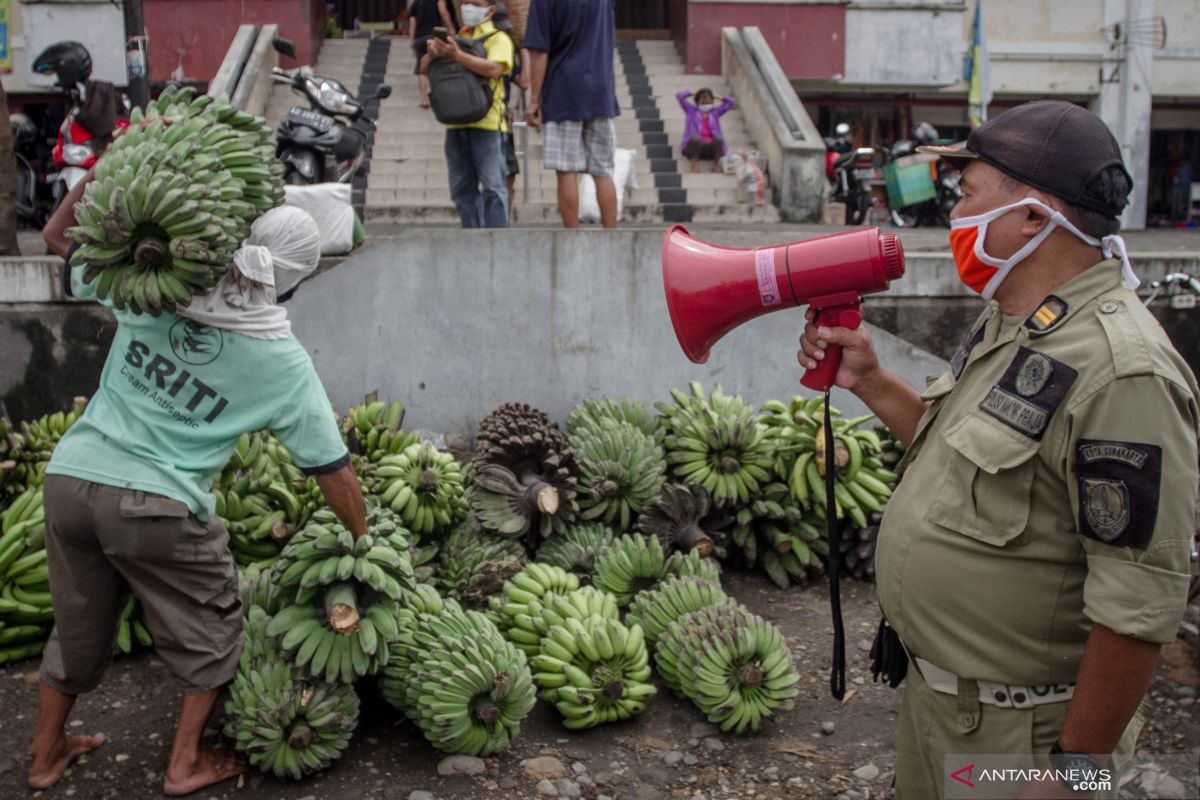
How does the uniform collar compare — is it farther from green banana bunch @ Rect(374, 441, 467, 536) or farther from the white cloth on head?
green banana bunch @ Rect(374, 441, 467, 536)

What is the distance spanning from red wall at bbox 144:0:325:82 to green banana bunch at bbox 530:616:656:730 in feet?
40.0

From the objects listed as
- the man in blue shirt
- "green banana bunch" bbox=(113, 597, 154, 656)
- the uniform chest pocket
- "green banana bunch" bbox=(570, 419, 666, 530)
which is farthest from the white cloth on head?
the man in blue shirt

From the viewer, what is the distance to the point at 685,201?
39.2 ft

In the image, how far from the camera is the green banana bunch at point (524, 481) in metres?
4.64

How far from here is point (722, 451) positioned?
16.8ft

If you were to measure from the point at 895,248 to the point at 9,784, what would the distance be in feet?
10.1

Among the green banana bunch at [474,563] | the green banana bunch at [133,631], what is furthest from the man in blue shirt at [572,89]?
the green banana bunch at [133,631]

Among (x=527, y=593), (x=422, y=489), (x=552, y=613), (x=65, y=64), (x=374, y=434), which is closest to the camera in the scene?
(x=552, y=613)

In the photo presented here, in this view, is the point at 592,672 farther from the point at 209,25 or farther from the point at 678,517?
the point at 209,25

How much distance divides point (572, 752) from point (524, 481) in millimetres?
1382

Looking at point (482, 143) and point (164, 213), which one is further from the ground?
point (482, 143)

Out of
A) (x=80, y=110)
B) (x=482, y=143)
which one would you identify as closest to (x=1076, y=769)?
(x=482, y=143)

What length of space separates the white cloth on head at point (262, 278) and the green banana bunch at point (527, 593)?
4.45 ft

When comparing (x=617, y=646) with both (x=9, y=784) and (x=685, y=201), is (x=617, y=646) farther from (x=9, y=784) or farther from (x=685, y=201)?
(x=685, y=201)
